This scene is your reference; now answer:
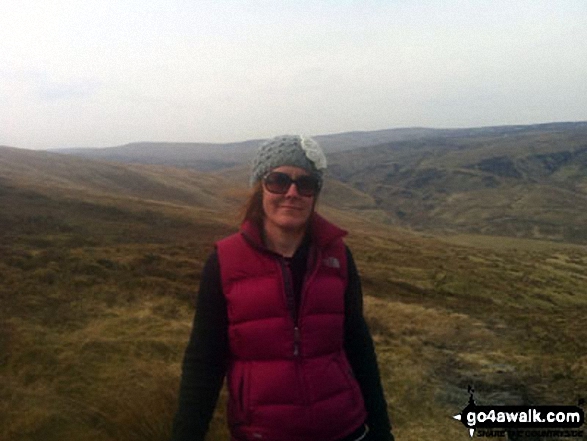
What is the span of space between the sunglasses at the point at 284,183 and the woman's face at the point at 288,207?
21 millimetres

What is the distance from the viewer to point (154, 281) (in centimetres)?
1659

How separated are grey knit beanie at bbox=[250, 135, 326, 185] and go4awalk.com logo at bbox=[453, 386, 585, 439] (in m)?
7.71

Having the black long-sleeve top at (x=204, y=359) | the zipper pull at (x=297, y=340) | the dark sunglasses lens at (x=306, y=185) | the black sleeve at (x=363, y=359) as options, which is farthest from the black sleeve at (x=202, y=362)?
the black sleeve at (x=363, y=359)

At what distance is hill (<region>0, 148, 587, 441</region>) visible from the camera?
301 inches

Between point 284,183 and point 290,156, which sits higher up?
point 290,156

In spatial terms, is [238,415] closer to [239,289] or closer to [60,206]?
[239,289]

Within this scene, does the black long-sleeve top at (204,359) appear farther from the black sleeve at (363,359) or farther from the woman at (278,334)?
Answer: the black sleeve at (363,359)

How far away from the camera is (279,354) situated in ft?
10.8

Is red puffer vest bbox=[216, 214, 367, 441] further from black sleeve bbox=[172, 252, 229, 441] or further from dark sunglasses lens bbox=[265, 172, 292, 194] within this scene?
dark sunglasses lens bbox=[265, 172, 292, 194]

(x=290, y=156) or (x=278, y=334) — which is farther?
(x=290, y=156)

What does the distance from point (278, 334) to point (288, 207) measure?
0.93 meters

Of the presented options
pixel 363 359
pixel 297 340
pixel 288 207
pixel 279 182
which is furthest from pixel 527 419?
pixel 279 182

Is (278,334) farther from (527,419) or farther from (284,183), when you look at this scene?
(527,419)

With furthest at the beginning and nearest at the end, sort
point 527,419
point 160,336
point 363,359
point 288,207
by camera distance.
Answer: point 160,336
point 527,419
point 363,359
point 288,207
